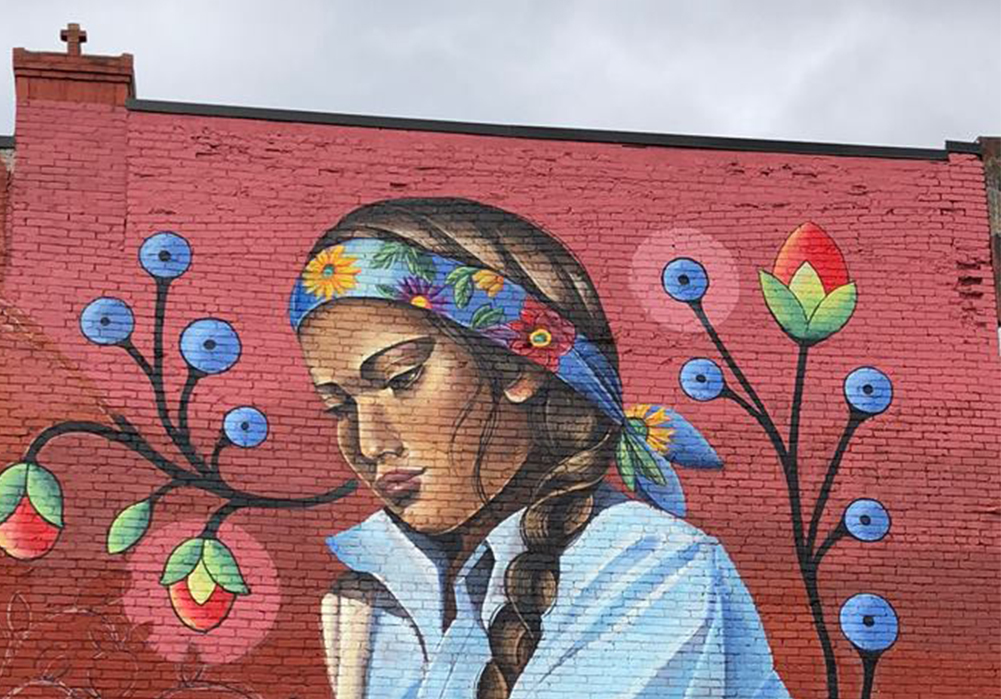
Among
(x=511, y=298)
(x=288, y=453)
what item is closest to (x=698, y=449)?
(x=511, y=298)

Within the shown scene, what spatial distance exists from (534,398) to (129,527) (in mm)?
3063

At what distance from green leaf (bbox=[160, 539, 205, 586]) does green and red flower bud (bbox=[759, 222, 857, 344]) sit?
15.4 ft

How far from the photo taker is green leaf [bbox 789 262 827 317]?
14.2 m

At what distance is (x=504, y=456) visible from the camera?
531 inches

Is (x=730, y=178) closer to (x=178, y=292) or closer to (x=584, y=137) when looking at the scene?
(x=584, y=137)

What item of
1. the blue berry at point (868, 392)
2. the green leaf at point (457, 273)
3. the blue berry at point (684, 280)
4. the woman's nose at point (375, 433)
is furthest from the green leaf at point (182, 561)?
the blue berry at point (868, 392)

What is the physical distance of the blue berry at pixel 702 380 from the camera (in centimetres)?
1384

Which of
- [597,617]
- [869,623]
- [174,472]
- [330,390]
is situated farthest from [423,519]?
[869,623]

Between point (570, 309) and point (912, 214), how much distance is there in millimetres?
2895

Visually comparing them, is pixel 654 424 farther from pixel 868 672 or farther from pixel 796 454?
pixel 868 672

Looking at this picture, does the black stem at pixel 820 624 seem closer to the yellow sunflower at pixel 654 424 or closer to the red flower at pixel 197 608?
the yellow sunflower at pixel 654 424

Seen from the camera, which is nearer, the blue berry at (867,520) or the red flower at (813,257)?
the blue berry at (867,520)

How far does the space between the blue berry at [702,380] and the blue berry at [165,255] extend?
380 centimetres

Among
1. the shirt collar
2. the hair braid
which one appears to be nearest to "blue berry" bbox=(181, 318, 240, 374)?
the shirt collar
